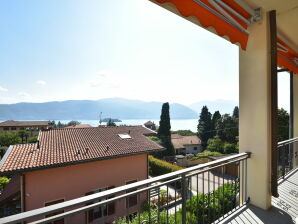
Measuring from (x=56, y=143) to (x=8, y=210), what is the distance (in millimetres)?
3918

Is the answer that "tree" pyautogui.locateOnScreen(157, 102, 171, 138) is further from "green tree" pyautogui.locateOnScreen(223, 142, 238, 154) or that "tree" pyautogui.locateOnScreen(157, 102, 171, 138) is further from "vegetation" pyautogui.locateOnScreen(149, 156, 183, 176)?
"vegetation" pyautogui.locateOnScreen(149, 156, 183, 176)

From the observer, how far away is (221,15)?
5.59 feet

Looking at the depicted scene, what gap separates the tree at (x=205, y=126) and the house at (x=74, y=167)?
80.4 ft

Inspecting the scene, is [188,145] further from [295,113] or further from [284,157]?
[284,157]

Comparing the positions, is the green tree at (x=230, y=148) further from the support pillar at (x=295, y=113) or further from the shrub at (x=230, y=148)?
the support pillar at (x=295, y=113)

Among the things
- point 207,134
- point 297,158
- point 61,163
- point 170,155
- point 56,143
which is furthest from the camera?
point 207,134

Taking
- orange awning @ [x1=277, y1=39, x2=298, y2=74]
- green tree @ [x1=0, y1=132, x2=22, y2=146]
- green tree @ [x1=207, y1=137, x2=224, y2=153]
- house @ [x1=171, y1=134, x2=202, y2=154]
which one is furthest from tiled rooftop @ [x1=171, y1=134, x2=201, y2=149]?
orange awning @ [x1=277, y1=39, x2=298, y2=74]

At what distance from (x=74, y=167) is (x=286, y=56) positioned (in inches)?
331

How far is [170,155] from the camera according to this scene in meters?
25.5

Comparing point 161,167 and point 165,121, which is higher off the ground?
point 165,121

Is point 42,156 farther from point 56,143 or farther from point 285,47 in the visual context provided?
point 285,47

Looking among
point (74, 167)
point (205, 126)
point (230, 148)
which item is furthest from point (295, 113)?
point (205, 126)

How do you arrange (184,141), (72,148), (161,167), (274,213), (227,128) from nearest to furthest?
(274,213), (72,148), (161,167), (227,128), (184,141)

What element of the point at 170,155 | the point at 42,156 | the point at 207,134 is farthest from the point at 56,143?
the point at 207,134
